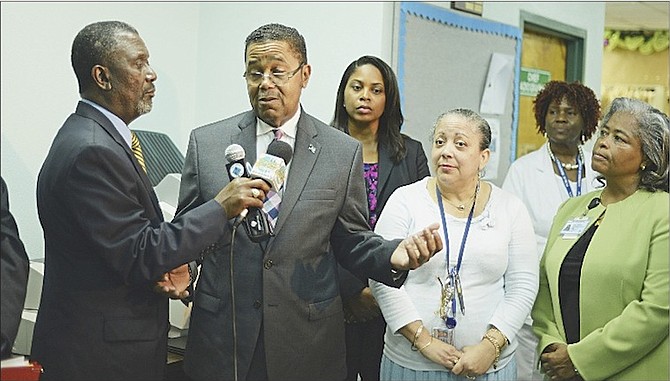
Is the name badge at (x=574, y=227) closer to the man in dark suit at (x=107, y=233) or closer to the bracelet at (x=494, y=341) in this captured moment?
the bracelet at (x=494, y=341)

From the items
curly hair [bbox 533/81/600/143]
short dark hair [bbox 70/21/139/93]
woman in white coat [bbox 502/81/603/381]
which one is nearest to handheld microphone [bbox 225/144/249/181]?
short dark hair [bbox 70/21/139/93]

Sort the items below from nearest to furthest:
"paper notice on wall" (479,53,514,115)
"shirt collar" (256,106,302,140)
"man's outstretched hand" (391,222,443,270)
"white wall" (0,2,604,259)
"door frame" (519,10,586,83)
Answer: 1. "man's outstretched hand" (391,222,443,270)
2. "shirt collar" (256,106,302,140)
3. "white wall" (0,2,604,259)
4. "paper notice on wall" (479,53,514,115)
5. "door frame" (519,10,586,83)

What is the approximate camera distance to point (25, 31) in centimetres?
271

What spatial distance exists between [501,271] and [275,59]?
91 cm

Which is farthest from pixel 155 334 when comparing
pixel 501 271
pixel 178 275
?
pixel 501 271

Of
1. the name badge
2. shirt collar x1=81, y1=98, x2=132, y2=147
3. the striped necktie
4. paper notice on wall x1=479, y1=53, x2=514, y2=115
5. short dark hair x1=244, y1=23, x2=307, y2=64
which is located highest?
paper notice on wall x1=479, y1=53, x2=514, y2=115

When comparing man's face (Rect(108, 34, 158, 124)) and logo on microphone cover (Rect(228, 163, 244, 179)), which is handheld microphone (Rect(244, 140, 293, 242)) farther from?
man's face (Rect(108, 34, 158, 124))

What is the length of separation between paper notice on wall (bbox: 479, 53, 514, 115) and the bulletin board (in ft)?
0.04

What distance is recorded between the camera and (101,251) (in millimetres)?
1700

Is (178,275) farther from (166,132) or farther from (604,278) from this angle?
(166,132)

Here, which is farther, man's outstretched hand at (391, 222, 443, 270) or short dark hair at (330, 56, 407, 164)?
short dark hair at (330, 56, 407, 164)

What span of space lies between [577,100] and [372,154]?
46.8 inches

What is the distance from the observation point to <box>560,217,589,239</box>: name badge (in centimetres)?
239

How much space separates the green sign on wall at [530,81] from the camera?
4.72 m
